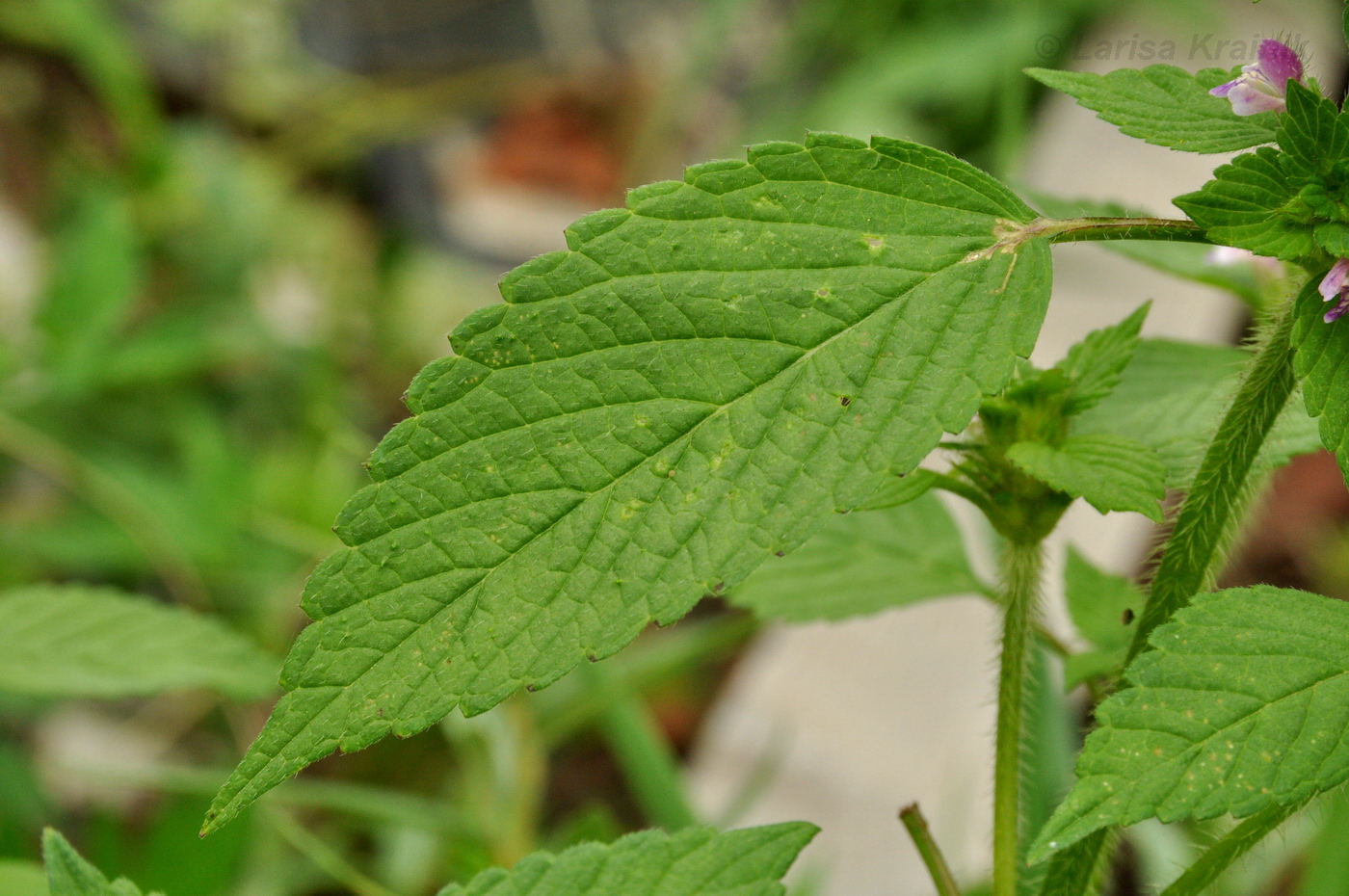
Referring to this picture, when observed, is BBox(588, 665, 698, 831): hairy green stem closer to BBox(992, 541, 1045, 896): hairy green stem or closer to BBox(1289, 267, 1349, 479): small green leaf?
BBox(992, 541, 1045, 896): hairy green stem

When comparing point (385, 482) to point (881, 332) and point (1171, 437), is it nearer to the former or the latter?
point (881, 332)

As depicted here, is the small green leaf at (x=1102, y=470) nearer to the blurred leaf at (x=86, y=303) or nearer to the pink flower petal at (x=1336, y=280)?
the pink flower petal at (x=1336, y=280)

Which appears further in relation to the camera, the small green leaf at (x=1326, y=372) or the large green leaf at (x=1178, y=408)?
the large green leaf at (x=1178, y=408)

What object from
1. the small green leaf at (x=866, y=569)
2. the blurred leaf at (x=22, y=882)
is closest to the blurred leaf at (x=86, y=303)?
the blurred leaf at (x=22, y=882)

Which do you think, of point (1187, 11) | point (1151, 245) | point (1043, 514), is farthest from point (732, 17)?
point (1043, 514)

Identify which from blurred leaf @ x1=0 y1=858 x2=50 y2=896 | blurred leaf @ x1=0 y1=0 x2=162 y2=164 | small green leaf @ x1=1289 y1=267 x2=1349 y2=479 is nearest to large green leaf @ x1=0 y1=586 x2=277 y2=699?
blurred leaf @ x1=0 y1=858 x2=50 y2=896

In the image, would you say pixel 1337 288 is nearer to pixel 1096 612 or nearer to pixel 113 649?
pixel 1096 612
